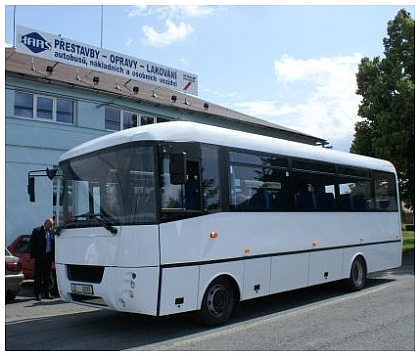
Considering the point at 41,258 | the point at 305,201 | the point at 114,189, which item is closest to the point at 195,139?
the point at 114,189

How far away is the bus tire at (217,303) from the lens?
8.24m

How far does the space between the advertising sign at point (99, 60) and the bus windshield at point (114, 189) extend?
13.5m

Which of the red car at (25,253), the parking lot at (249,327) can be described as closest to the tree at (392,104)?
the parking lot at (249,327)

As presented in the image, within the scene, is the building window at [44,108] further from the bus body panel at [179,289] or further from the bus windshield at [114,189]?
the bus body panel at [179,289]

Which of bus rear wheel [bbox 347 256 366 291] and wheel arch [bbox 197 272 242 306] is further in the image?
bus rear wheel [bbox 347 256 366 291]

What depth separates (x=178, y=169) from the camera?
764cm

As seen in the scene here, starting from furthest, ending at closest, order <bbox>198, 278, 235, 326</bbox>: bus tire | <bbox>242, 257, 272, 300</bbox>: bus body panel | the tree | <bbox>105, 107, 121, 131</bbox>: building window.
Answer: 1. the tree
2. <bbox>105, 107, 121, 131</bbox>: building window
3. <bbox>242, 257, 272, 300</bbox>: bus body panel
4. <bbox>198, 278, 235, 326</bbox>: bus tire

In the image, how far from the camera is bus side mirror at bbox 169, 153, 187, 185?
7633mm

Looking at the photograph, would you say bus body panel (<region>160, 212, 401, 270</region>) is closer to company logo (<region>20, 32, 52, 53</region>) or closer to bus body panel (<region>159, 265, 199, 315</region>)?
bus body panel (<region>159, 265, 199, 315</region>)

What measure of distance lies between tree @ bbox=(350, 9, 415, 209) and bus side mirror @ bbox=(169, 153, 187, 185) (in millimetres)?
19299

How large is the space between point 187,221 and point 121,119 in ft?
48.5

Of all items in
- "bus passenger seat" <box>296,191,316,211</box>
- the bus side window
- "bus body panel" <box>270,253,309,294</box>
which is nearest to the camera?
the bus side window

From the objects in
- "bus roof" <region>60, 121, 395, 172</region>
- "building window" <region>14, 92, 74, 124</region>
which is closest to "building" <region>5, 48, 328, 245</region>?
"building window" <region>14, 92, 74, 124</region>
